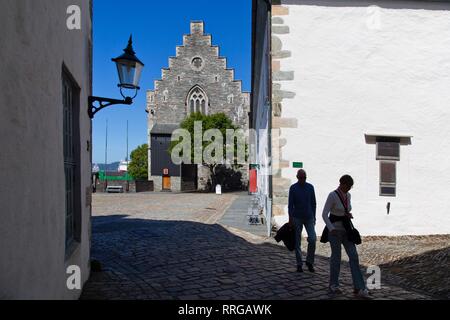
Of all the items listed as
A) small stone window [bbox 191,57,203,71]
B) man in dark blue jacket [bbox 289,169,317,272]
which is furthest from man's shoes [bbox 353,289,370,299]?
small stone window [bbox 191,57,203,71]

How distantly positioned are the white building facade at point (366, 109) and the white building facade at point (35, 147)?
19.8 ft

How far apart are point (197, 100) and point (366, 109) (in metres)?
33.7

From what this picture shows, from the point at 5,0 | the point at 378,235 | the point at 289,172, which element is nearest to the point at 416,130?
the point at 378,235

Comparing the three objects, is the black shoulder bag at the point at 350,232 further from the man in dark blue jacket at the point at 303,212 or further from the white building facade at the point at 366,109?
the white building facade at the point at 366,109

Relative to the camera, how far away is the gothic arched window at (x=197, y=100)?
41594 mm

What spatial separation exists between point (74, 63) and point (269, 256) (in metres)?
4.94

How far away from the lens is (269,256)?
717 cm

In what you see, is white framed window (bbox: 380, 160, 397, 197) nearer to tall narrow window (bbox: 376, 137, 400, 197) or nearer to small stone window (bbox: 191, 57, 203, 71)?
tall narrow window (bbox: 376, 137, 400, 197)

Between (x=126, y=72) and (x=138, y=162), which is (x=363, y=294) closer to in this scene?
(x=126, y=72)

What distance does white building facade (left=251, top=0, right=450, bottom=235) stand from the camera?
363 inches

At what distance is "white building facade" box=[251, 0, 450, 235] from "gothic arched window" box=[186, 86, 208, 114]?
107 feet

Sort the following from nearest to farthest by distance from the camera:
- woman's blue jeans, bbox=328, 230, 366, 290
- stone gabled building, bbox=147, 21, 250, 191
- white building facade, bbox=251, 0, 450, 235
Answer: woman's blue jeans, bbox=328, 230, 366, 290
white building facade, bbox=251, 0, 450, 235
stone gabled building, bbox=147, 21, 250, 191

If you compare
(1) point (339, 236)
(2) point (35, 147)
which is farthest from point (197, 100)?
(2) point (35, 147)
